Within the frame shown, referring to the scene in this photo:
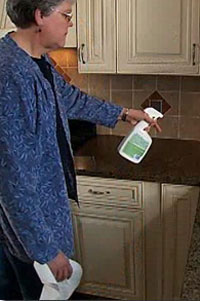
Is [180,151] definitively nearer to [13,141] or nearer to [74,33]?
[74,33]

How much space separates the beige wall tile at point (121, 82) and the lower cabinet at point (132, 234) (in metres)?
0.66

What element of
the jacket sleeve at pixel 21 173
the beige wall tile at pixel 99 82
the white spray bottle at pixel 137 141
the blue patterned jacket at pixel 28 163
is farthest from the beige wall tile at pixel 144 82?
the jacket sleeve at pixel 21 173

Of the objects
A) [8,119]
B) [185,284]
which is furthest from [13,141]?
[185,284]

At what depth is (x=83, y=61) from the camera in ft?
7.63

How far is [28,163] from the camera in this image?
1.23 meters

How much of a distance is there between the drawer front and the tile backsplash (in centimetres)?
53

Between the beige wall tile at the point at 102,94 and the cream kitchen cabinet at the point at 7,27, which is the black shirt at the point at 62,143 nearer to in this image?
the cream kitchen cabinet at the point at 7,27

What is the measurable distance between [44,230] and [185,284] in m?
0.38

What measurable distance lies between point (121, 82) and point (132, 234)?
33.6 inches

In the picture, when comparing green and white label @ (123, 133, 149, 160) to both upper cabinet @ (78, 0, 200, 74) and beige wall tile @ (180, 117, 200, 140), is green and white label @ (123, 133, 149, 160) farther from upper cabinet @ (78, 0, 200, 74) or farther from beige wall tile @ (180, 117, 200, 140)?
beige wall tile @ (180, 117, 200, 140)

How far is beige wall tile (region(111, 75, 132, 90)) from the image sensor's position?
2.60 metres

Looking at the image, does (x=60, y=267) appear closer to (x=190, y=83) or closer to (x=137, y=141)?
(x=137, y=141)

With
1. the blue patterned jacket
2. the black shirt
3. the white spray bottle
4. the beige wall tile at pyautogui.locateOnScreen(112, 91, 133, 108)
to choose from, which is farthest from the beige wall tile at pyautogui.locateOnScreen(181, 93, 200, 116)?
the blue patterned jacket

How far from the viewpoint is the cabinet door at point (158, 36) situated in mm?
2137
